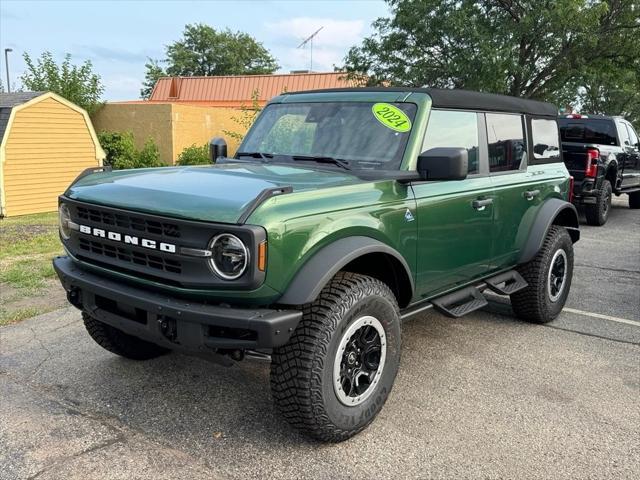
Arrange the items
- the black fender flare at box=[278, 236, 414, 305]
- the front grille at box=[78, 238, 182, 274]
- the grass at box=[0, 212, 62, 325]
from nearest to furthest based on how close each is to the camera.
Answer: the black fender flare at box=[278, 236, 414, 305]
the front grille at box=[78, 238, 182, 274]
the grass at box=[0, 212, 62, 325]

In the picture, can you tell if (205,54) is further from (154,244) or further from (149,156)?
(154,244)

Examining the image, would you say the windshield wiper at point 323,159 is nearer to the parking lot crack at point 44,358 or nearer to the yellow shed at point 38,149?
the parking lot crack at point 44,358

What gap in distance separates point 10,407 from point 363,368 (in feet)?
7.02

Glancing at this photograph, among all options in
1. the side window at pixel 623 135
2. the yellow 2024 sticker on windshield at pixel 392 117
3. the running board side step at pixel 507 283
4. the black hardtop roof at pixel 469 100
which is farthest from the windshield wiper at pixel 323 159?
the side window at pixel 623 135

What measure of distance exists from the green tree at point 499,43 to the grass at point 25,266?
10.0 meters

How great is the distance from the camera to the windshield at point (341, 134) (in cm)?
371

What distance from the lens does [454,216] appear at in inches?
152

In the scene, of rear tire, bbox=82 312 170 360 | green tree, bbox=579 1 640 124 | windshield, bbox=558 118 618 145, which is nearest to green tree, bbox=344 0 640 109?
green tree, bbox=579 1 640 124

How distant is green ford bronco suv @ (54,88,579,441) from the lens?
2.71 meters

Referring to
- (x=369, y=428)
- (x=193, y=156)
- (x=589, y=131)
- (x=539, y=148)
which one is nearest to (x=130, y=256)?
(x=369, y=428)

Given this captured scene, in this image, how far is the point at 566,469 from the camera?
9.41 ft

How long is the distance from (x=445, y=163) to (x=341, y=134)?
2.76 ft

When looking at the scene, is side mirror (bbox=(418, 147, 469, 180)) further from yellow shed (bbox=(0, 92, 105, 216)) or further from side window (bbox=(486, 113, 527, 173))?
yellow shed (bbox=(0, 92, 105, 216))

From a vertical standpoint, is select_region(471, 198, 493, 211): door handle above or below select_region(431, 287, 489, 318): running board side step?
above
